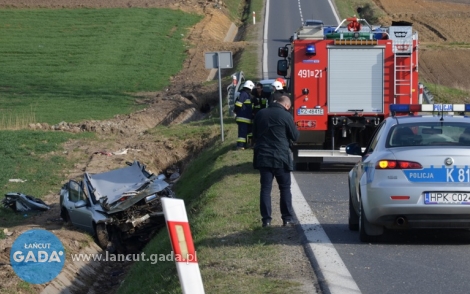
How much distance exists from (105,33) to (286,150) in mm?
51088

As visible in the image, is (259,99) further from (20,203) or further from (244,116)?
(20,203)

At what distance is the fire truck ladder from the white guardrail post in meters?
13.0

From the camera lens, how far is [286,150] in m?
10.8

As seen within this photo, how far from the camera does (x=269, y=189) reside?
35.3 ft

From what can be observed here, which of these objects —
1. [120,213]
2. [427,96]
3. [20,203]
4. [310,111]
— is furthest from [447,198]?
[427,96]

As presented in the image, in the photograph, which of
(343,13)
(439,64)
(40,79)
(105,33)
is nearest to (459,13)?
(343,13)

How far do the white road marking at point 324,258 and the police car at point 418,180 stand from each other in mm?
586

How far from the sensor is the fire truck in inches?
722

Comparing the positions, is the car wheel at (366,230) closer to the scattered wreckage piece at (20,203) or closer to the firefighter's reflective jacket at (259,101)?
the firefighter's reflective jacket at (259,101)

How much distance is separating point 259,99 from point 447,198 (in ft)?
35.9

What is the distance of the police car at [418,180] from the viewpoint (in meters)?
9.31

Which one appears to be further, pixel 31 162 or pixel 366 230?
pixel 31 162

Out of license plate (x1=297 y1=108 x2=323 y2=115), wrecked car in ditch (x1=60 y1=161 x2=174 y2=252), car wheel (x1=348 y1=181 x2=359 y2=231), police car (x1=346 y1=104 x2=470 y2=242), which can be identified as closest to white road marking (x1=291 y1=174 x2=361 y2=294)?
car wheel (x1=348 y1=181 x2=359 y2=231)

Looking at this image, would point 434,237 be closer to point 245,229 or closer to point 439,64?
point 245,229
